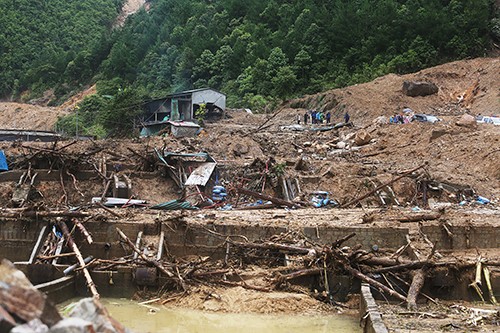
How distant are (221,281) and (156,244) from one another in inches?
77.9

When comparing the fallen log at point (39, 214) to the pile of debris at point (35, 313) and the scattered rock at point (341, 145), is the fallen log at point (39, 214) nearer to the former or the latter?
the pile of debris at point (35, 313)

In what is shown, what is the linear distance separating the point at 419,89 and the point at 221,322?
89.3 feet

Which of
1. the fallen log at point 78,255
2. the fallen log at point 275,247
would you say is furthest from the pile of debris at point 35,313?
the fallen log at point 275,247

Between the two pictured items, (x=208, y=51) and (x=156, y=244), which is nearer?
Answer: (x=156, y=244)

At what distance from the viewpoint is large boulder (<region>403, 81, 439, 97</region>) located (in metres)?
33.0

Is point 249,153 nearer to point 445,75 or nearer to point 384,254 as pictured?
point 384,254

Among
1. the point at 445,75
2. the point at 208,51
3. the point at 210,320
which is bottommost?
the point at 210,320

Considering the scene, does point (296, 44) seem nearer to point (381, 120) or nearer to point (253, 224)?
point (381, 120)

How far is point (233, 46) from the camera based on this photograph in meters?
56.5

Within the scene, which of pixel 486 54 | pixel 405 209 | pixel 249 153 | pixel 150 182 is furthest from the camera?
pixel 486 54

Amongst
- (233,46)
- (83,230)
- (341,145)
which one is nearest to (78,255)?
(83,230)

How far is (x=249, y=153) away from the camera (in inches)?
843

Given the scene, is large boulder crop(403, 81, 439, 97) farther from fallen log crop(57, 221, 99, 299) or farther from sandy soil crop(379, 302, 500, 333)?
fallen log crop(57, 221, 99, 299)

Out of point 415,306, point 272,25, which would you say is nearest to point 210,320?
point 415,306
